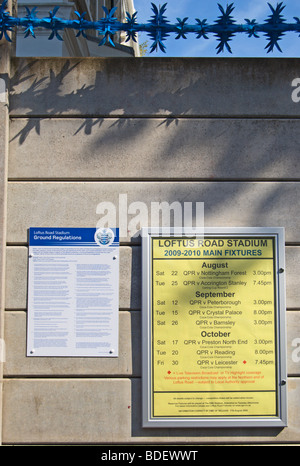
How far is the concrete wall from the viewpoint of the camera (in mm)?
3646

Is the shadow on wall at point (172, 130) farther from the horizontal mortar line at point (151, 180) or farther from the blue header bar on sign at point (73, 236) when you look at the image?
the blue header bar on sign at point (73, 236)

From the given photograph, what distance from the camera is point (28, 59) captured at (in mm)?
3766

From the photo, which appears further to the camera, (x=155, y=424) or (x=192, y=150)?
(x=192, y=150)

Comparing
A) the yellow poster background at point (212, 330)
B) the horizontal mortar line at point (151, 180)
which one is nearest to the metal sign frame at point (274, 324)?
the yellow poster background at point (212, 330)

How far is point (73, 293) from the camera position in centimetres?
358

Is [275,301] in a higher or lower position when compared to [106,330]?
higher

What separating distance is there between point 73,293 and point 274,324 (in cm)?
152

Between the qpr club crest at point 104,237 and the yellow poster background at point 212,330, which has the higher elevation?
the qpr club crest at point 104,237

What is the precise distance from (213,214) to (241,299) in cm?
68

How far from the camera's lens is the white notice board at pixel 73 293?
3.56 m

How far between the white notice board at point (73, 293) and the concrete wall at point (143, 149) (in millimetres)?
80

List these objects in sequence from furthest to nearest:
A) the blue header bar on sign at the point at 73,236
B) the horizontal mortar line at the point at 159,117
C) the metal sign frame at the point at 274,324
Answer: the horizontal mortar line at the point at 159,117, the blue header bar on sign at the point at 73,236, the metal sign frame at the point at 274,324
